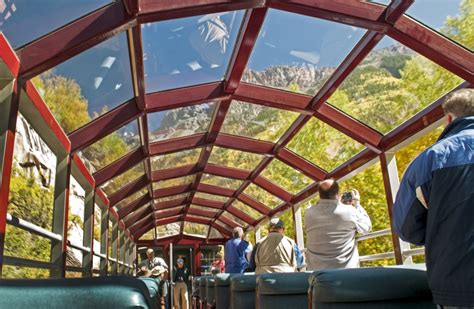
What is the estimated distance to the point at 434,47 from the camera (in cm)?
453

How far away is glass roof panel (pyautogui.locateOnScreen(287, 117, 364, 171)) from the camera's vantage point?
23.7 feet

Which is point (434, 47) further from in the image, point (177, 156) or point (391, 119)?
point (177, 156)

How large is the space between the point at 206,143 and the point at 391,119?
338cm

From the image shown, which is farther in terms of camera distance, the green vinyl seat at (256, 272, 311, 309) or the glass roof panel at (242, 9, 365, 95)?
the glass roof panel at (242, 9, 365, 95)

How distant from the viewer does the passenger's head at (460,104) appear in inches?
66.9

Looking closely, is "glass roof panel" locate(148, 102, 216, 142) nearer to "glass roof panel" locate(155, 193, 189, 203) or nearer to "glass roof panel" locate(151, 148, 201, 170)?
"glass roof panel" locate(151, 148, 201, 170)

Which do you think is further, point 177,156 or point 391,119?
point 177,156

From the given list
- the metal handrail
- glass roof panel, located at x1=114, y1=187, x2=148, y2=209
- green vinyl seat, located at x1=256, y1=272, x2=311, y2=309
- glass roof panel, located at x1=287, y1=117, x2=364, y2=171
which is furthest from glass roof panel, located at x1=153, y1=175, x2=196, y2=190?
green vinyl seat, located at x1=256, y1=272, x2=311, y2=309

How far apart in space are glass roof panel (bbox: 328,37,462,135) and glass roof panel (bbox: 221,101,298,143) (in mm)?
998

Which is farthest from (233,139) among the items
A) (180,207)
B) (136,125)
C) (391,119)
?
(180,207)

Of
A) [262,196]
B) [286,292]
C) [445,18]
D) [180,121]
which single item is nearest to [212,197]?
[262,196]

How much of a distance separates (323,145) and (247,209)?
20.2 feet

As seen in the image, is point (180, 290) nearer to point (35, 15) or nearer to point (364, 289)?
point (35, 15)

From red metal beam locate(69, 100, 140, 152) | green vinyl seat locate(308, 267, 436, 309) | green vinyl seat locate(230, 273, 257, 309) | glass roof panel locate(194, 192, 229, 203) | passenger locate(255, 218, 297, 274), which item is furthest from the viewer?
glass roof panel locate(194, 192, 229, 203)
